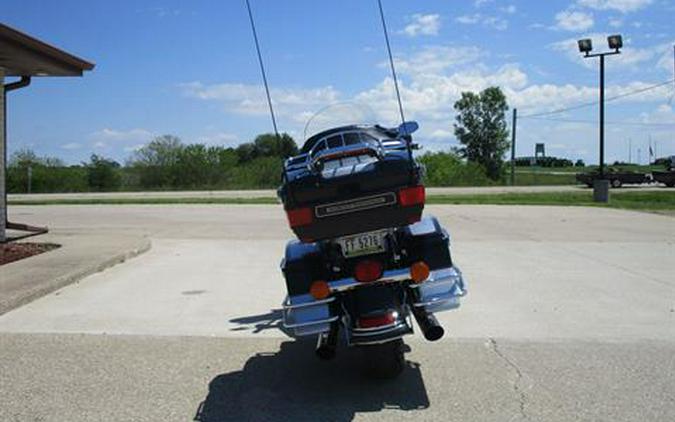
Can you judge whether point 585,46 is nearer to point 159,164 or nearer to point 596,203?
point 596,203

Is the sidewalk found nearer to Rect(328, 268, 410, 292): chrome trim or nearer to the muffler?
Rect(328, 268, 410, 292): chrome trim

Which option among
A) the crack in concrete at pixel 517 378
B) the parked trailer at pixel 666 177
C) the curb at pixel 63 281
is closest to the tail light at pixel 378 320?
the crack in concrete at pixel 517 378

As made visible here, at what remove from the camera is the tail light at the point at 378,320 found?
15.6ft

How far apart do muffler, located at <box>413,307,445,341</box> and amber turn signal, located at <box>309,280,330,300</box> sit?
662 mm

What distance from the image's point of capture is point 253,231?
17.2 metres

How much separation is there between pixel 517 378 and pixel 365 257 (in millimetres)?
1452

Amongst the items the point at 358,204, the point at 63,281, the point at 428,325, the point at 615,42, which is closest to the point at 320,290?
the point at 358,204

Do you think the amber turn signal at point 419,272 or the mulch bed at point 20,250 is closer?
the amber turn signal at point 419,272

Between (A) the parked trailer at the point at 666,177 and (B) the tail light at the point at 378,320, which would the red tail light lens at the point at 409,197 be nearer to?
(B) the tail light at the point at 378,320

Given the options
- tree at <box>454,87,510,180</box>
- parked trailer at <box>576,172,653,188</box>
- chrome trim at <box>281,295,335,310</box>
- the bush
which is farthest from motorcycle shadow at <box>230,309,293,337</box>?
tree at <box>454,87,510,180</box>

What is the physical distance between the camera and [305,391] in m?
5.18

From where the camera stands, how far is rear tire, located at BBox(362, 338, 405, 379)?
5.07 m

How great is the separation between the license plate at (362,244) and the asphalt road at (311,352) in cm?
98

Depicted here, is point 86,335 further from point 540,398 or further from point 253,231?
point 253,231
